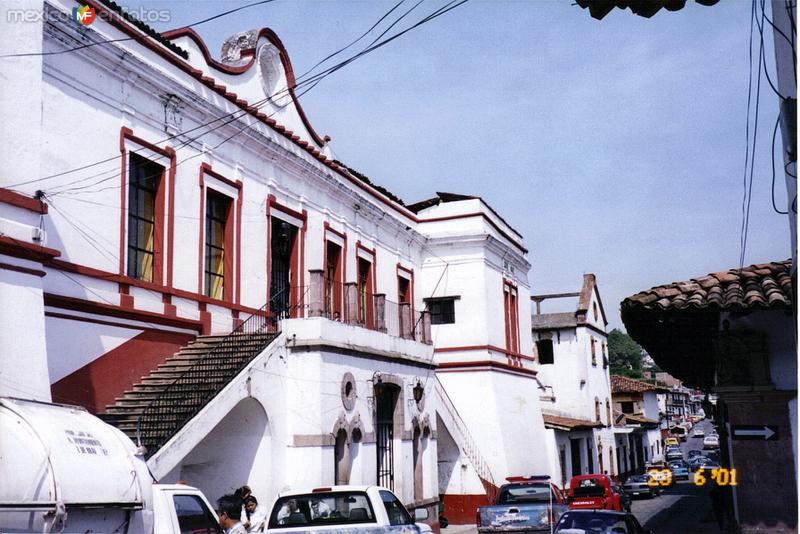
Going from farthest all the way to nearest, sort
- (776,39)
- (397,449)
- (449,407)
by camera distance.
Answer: (449,407)
(397,449)
(776,39)

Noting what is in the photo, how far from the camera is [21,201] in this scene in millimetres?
11391

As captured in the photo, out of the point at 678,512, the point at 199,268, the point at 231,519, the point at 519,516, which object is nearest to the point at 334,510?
the point at 231,519

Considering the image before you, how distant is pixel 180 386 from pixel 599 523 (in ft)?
25.0

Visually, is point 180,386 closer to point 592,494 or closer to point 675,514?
point 592,494

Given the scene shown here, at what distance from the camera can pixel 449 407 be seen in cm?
2750

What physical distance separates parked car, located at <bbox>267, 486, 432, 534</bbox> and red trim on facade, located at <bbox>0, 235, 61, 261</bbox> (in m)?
4.67

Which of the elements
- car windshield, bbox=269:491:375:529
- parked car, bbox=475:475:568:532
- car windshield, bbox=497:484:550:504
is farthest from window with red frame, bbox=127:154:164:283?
car windshield, bbox=497:484:550:504

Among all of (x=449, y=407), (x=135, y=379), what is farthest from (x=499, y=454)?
(x=135, y=379)

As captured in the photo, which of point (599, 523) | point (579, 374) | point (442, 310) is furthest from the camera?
point (579, 374)

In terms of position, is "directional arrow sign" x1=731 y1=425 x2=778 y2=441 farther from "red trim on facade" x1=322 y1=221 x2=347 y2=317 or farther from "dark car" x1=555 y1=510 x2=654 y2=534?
"red trim on facade" x1=322 y1=221 x2=347 y2=317

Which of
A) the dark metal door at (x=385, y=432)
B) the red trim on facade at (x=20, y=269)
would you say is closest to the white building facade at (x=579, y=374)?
the dark metal door at (x=385, y=432)

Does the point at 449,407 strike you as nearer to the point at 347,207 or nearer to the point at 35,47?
the point at 347,207

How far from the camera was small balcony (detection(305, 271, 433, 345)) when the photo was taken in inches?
709

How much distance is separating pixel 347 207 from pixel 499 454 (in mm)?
10502
